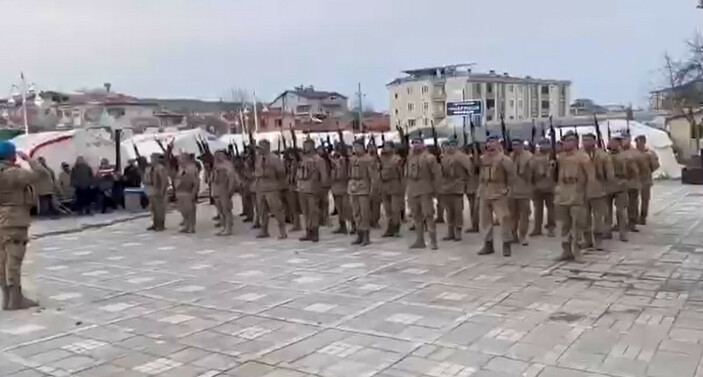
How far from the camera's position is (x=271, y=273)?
8.59m

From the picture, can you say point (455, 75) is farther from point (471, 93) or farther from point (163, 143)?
point (163, 143)

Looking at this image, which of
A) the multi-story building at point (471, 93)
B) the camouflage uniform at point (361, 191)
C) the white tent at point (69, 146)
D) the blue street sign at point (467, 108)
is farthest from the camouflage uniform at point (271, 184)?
the multi-story building at point (471, 93)

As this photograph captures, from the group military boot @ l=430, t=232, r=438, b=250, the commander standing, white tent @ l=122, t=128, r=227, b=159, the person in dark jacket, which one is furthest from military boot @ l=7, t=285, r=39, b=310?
white tent @ l=122, t=128, r=227, b=159

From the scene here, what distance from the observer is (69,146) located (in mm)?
17453

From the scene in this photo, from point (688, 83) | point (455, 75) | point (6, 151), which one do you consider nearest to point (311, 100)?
point (455, 75)

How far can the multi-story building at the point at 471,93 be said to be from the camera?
61.0m

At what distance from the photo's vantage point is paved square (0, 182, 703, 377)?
5082mm

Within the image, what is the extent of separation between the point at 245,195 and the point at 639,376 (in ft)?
34.3

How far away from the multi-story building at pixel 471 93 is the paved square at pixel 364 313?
162 feet

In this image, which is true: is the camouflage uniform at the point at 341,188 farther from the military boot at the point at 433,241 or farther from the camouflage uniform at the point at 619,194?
the camouflage uniform at the point at 619,194

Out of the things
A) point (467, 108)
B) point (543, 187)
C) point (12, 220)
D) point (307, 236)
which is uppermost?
point (467, 108)

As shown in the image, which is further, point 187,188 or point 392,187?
point 187,188

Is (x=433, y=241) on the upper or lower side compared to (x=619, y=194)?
lower

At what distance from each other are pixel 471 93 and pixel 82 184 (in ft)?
157
